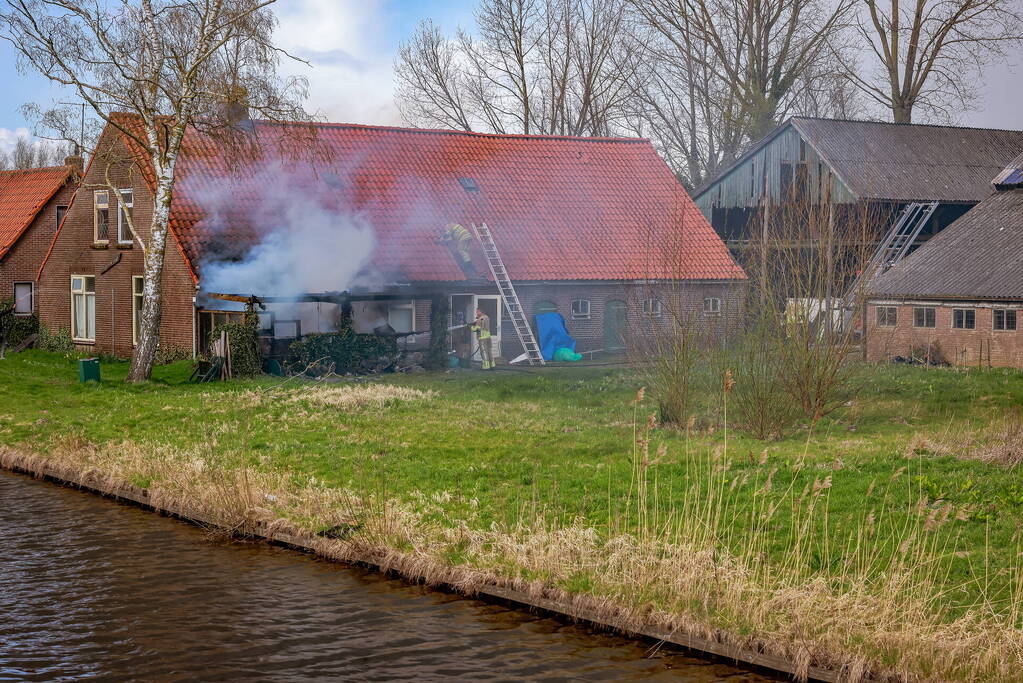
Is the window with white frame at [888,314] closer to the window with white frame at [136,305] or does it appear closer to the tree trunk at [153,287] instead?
the tree trunk at [153,287]

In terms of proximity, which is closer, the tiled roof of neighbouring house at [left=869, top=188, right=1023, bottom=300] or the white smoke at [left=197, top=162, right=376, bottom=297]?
the white smoke at [left=197, top=162, right=376, bottom=297]

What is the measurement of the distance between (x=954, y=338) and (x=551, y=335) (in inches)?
460

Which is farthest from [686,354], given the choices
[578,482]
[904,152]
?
[904,152]

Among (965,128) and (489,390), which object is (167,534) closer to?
(489,390)

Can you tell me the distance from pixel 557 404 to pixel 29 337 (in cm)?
2115

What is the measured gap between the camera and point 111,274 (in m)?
32.9

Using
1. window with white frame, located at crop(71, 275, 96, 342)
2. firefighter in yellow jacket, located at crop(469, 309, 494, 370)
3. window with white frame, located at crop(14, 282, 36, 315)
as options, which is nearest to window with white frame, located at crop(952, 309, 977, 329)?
firefighter in yellow jacket, located at crop(469, 309, 494, 370)

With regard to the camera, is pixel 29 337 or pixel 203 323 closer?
pixel 203 323

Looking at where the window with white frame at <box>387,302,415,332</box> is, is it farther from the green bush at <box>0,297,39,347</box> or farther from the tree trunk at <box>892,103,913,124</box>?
the tree trunk at <box>892,103,913,124</box>

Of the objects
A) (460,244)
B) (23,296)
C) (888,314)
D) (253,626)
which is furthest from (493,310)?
(253,626)

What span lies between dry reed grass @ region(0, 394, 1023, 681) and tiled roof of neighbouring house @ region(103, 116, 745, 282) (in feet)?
53.6

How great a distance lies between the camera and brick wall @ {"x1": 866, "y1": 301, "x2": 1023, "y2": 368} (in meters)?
31.4

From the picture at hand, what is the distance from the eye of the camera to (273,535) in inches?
491

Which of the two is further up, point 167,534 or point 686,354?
point 686,354
